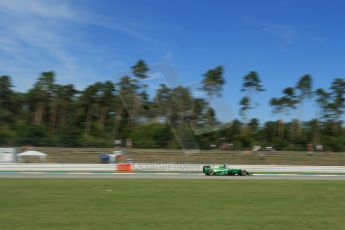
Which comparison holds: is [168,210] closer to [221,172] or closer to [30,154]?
[221,172]

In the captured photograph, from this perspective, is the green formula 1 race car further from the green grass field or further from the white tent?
the white tent

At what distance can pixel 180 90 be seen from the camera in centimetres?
4212

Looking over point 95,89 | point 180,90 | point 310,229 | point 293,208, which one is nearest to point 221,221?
point 310,229

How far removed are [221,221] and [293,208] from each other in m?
2.80

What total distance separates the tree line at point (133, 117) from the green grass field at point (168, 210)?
3353 centimetres

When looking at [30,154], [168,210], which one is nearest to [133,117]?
[30,154]

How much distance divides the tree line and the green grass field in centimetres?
3353

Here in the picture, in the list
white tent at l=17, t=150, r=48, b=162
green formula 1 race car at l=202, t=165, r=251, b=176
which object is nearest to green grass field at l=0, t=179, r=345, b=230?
green formula 1 race car at l=202, t=165, r=251, b=176

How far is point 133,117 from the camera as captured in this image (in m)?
65.6

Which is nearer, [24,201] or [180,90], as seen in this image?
[24,201]

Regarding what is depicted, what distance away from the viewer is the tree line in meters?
54.7

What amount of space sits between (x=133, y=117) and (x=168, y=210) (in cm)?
5546

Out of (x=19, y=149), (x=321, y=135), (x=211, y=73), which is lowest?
(x=19, y=149)

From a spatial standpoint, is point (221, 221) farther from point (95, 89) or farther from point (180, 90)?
point (95, 89)
